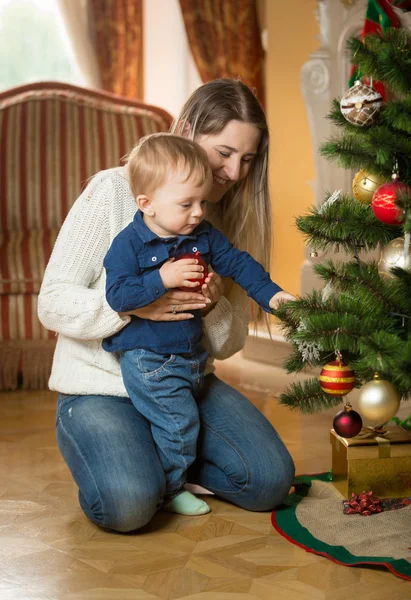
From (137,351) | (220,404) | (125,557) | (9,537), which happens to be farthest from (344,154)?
(9,537)

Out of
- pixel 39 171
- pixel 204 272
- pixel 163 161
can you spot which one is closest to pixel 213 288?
pixel 204 272

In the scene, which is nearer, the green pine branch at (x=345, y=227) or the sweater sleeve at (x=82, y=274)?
the green pine branch at (x=345, y=227)

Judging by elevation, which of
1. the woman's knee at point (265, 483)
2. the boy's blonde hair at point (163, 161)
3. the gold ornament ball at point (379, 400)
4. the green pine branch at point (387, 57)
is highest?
the green pine branch at point (387, 57)

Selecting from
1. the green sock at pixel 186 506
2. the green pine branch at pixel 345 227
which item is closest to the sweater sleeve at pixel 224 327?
the green sock at pixel 186 506

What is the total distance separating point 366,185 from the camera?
171 centimetres

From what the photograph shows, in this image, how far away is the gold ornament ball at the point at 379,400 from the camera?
1.61m

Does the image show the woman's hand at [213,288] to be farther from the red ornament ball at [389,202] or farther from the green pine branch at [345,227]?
the red ornament ball at [389,202]

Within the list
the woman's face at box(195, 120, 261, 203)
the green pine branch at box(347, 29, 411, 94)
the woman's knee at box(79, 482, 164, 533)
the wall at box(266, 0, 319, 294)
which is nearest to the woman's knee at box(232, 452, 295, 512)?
the woman's knee at box(79, 482, 164, 533)

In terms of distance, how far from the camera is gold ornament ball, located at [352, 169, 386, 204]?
1.70 metres

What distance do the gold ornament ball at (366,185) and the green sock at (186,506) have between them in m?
0.84

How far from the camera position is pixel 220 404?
7.25ft

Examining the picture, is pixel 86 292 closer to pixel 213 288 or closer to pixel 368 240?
pixel 213 288

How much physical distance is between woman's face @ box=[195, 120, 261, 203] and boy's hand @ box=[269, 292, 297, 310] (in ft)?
1.11

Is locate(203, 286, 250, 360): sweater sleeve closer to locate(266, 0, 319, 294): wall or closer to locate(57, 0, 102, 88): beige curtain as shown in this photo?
locate(266, 0, 319, 294): wall
